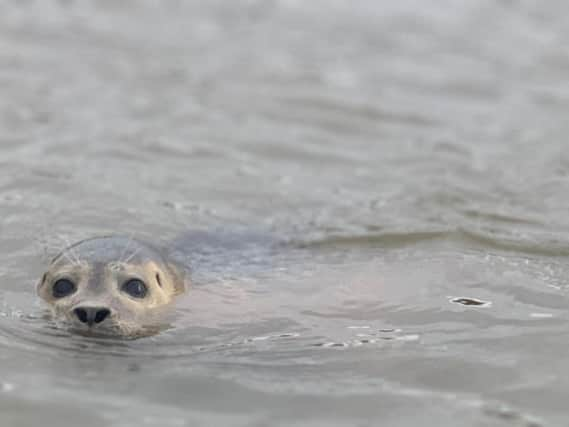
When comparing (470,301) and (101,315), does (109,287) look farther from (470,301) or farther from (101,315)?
(470,301)

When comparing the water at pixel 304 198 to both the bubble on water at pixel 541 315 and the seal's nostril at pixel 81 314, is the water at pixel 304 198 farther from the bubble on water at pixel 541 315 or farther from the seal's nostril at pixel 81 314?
the seal's nostril at pixel 81 314

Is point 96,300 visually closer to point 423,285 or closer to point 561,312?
point 423,285

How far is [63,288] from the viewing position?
4938 mm

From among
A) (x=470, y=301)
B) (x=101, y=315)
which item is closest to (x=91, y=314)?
(x=101, y=315)

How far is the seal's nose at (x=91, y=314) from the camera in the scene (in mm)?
4547

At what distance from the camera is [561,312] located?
16.3ft

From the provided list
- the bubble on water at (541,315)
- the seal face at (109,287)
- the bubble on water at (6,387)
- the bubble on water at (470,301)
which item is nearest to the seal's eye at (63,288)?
the seal face at (109,287)

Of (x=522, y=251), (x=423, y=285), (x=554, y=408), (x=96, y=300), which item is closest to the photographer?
(x=554, y=408)

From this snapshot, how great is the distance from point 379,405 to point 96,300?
55.6 inches

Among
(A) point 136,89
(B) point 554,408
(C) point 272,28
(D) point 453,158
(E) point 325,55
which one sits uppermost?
(C) point 272,28

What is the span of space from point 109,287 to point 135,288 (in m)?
0.21

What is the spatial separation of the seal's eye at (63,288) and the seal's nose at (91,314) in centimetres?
34

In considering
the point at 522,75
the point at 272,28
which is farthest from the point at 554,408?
the point at 272,28

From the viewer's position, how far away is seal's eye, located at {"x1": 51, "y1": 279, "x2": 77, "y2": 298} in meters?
4.91
